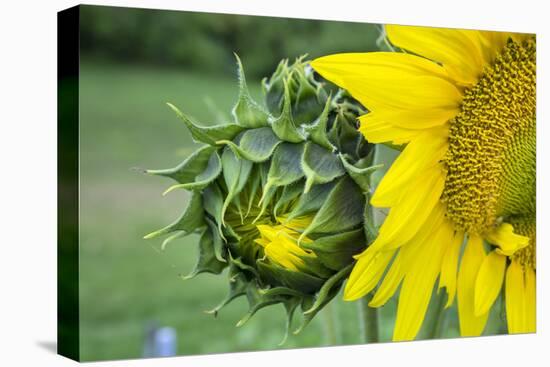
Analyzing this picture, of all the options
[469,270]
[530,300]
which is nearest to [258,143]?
[469,270]

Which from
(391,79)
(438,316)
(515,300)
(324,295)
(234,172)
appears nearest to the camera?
(234,172)

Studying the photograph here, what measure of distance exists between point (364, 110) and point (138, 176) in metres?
0.62

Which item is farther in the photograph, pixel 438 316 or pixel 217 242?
pixel 438 316

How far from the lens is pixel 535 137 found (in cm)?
331

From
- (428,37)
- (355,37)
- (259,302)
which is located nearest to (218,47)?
(355,37)

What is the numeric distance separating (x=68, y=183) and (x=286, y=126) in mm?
591

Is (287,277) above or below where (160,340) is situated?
above

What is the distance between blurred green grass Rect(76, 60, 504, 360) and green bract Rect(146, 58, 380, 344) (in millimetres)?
150

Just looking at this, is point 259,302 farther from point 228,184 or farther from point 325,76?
point 325,76

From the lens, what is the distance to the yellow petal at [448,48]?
2973 mm

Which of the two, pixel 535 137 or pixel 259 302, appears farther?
pixel 535 137

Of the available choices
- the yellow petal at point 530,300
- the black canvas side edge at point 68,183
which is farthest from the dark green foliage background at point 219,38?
the yellow petal at point 530,300

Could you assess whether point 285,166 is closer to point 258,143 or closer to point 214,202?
point 258,143

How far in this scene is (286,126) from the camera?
2.73 metres
